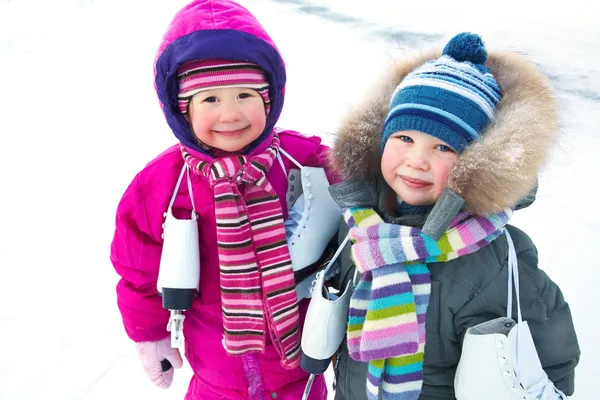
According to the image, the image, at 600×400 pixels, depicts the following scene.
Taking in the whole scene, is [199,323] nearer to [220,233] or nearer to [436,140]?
[220,233]

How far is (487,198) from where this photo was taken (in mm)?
825

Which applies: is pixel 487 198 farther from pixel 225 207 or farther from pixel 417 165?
pixel 225 207

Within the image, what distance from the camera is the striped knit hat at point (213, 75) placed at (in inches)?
38.8

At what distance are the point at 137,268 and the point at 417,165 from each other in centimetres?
68

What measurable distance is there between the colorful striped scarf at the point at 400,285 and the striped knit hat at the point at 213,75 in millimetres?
365

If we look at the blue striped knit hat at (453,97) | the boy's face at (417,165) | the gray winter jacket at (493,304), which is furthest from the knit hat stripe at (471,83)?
the gray winter jacket at (493,304)

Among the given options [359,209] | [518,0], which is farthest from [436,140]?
[518,0]

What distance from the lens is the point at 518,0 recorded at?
391cm

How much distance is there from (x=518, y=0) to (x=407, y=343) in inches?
149

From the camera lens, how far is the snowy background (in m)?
1.75

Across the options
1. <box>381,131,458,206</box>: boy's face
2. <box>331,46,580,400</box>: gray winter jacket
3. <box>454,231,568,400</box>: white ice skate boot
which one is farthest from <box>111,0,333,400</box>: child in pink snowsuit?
→ <box>454,231,568,400</box>: white ice skate boot

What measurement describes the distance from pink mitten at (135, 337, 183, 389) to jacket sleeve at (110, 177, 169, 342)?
27mm

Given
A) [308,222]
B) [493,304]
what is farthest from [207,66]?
[493,304]

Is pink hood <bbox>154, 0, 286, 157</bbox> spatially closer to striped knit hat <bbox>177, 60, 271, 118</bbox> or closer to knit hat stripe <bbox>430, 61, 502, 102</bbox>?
striped knit hat <bbox>177, 60, 271, 118</bbox>
